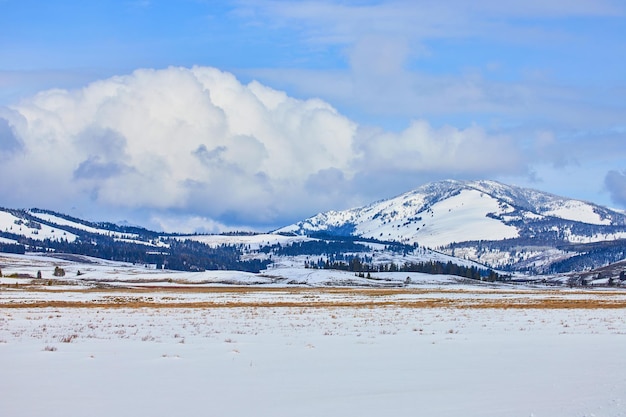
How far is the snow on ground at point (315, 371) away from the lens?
16.7m

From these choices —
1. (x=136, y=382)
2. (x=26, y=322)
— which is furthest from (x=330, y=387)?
(x=26, y=322)

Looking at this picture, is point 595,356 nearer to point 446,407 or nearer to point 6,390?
point 446,407

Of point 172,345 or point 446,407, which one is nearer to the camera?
point 446,407

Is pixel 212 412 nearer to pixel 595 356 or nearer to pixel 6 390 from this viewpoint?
pixel 6 390

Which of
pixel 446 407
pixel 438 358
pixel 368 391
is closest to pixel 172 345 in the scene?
pixel 438 358

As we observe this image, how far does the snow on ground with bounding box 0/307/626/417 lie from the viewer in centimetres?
1670

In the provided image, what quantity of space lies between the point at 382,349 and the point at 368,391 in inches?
415

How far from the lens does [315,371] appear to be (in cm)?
2328

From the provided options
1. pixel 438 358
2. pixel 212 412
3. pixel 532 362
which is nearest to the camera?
pixel 212 412

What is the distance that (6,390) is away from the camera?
18.9 metres

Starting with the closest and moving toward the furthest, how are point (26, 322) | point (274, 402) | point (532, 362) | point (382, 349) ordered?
point (274, 402) → point (532, 362) → point (382, 349) → point (26, 322)

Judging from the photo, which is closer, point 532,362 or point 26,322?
point 532,362

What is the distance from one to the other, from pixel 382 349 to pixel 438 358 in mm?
3652

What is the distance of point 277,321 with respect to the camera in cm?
4800
